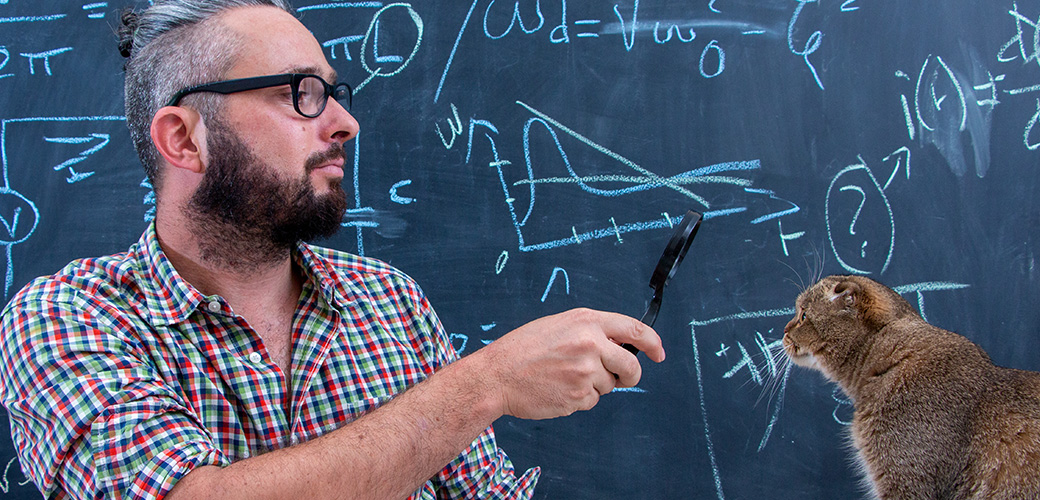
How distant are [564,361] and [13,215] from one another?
1.45 meters

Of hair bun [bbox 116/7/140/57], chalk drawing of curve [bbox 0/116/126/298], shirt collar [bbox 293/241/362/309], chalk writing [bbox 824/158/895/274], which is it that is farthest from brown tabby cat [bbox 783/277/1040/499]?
chalk drawing of curve [bbox 0/116/126/298]

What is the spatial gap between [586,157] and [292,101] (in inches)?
30.0

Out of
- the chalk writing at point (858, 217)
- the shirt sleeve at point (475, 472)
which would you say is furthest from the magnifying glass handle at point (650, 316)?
the chalk writing at point (858, 217)

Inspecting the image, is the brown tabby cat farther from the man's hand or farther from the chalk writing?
the man's hand

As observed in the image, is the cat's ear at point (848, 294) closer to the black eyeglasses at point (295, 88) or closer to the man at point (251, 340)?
the man at point (251, 340)

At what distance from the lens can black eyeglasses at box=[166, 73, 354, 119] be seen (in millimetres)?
972

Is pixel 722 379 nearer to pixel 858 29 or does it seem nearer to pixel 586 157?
pixel 586 157

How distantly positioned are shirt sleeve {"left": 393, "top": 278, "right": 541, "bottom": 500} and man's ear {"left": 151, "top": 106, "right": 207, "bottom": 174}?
→ 1.48ft

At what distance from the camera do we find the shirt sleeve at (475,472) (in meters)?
1.14

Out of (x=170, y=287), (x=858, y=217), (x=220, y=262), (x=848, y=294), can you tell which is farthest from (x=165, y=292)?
(x=858, y=217)

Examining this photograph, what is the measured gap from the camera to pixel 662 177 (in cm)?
156

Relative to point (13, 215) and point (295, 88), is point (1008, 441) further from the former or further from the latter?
point (13, 215)

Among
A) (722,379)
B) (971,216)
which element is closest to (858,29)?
(971,216)

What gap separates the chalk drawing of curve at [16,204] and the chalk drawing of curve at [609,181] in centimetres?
100
